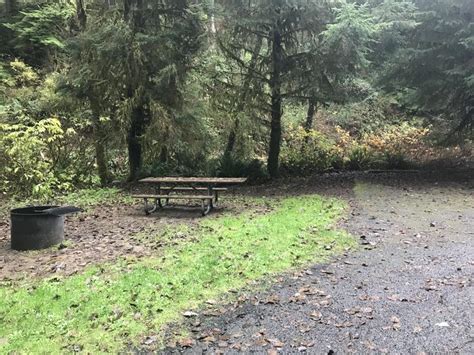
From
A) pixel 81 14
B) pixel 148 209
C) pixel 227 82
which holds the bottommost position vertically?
pixel 148 209

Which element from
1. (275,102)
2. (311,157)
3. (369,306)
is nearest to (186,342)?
(369,306)

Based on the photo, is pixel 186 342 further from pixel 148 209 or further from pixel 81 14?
pixel 81 14

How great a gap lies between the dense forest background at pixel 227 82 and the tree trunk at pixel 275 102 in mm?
35

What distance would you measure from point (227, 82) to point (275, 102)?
1.60m

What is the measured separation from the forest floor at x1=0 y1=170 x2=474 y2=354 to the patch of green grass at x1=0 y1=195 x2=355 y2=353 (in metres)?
0.21

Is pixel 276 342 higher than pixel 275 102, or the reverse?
pixel 275 102

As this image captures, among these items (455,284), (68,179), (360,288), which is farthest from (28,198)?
(455,284)

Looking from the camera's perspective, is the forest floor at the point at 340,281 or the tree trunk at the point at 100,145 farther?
the tree trunk at the point at 100,145

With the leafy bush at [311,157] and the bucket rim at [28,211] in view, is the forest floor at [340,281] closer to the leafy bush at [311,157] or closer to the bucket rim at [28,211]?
the bucket rim at [28,211]

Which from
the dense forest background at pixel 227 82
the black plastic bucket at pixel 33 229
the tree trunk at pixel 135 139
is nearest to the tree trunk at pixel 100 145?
the dense forest background at pixel 227 82

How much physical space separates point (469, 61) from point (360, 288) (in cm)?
948

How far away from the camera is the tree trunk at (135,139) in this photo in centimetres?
1330

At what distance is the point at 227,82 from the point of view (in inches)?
529

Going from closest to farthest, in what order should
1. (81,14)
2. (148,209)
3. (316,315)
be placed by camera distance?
(316,315) → (148,209) → (81,14)
